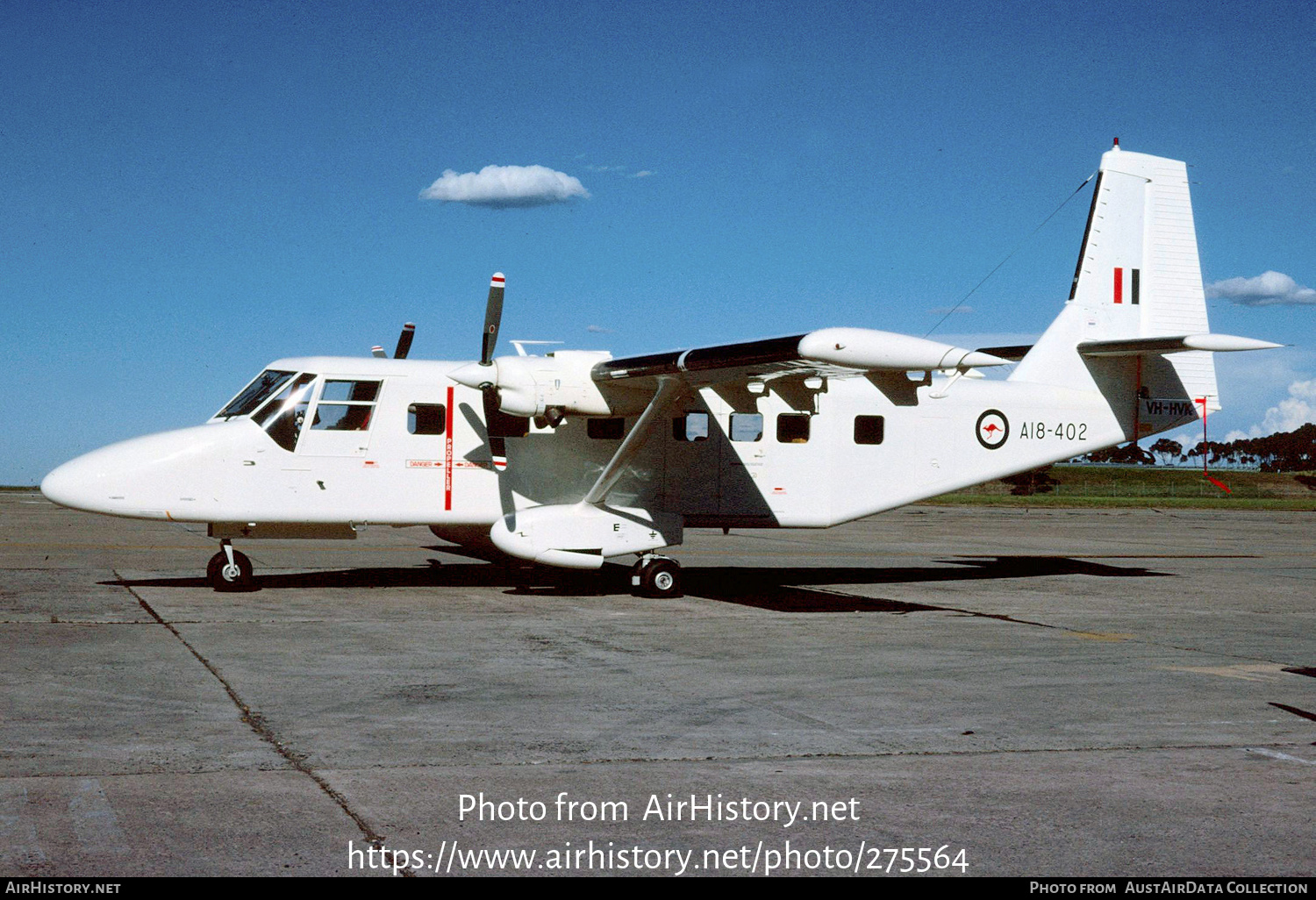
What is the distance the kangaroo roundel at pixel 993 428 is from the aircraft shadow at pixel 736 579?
2.37 metres

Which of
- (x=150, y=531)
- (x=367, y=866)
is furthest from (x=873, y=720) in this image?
(x=150, y=531)

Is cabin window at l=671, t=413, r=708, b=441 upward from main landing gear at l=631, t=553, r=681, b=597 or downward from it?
upward

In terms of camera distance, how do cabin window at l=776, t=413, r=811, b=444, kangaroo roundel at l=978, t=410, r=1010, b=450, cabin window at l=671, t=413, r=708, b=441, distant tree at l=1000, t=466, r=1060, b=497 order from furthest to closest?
distant tree at l=1000, t=466, r=1060, b=497
kangaroo roundel at l=978, t=410, r=1010, b=450
cabin window at l=776, t=413, r=811, b=444
cabin window at l=671, t=413, r=708, b=441

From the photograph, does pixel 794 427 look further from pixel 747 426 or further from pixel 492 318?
pixel 492 318

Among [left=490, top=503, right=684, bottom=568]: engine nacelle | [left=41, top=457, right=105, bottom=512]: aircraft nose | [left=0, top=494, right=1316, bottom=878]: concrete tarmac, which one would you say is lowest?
[left=0, top=494, right=1316, bottom=878]: concrete tarmac

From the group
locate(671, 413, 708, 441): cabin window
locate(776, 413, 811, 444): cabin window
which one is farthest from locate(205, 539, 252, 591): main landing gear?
locate(776, 413, 811, 444): cabin window

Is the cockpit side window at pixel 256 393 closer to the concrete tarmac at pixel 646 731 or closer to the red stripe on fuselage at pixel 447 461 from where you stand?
the red stripe on fuselage at pixel 447 461

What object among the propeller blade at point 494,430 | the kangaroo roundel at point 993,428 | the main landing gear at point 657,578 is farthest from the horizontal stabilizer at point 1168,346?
the propeller blade at point 494,430

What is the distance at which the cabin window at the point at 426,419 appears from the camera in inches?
578

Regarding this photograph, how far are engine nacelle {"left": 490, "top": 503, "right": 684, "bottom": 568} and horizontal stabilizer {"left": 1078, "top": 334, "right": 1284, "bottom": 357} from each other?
7.22 meters

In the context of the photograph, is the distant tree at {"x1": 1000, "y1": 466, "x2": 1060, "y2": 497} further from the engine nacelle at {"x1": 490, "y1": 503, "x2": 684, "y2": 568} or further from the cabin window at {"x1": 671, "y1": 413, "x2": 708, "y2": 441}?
the engine nacelle at {"x1": 490, "y1": 503, "x2": 684, "y2": 568}

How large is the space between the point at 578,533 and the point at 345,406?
11.0 feet

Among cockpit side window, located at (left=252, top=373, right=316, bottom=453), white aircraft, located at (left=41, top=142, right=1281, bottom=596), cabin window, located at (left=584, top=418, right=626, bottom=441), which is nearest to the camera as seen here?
white aircraft, located at (left=41, top=142, right=1281, bottom=596)

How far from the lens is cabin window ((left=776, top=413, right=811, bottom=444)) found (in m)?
16.0
